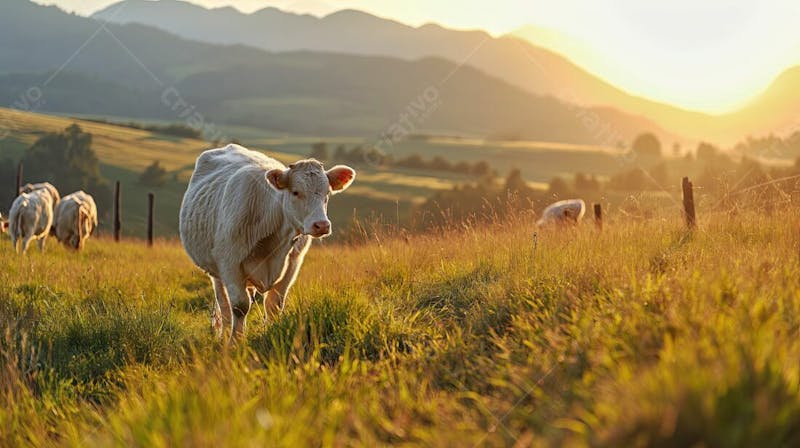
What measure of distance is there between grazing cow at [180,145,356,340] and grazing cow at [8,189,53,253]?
10457 mm

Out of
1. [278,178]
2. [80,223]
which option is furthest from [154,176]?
[278,178]

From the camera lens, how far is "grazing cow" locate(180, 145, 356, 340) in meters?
7.06

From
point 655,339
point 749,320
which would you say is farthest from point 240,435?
point 749,320

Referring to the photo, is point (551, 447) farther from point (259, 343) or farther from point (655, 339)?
point (259, 343)

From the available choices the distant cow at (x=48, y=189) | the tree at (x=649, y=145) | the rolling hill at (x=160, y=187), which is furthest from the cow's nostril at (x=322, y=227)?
the tree at (x=649, y=145)

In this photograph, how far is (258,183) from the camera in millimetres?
7660

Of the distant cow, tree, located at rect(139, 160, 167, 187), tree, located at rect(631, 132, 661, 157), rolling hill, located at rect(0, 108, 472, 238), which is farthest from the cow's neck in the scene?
tree, located at rect(631, 132, 661, 157)

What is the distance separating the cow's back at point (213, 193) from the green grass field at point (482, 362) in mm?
943

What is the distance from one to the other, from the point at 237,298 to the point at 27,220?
1169cm

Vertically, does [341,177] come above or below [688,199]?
above

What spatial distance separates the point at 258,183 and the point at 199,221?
1.09 metres

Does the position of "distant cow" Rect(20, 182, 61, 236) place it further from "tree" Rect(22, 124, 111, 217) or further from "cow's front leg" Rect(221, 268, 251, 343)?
"tree" Rect(22, 124, 111, 217)

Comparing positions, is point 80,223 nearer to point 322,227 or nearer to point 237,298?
point 237,298

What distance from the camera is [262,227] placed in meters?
7.43
